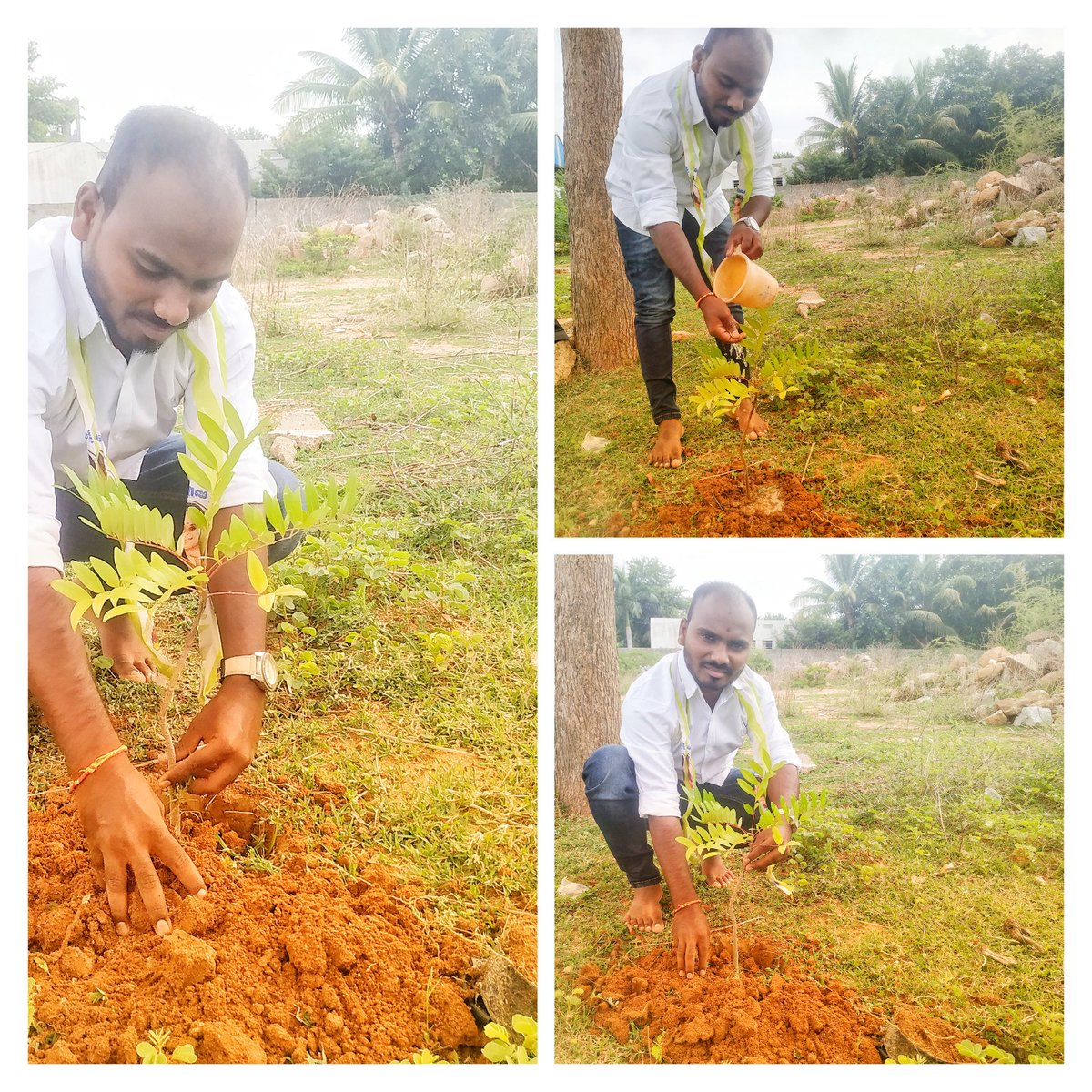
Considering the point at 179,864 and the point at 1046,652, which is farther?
the point at 1046,652

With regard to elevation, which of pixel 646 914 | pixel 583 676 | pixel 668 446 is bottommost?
pixel 646 914

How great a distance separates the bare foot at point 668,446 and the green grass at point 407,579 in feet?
1.00

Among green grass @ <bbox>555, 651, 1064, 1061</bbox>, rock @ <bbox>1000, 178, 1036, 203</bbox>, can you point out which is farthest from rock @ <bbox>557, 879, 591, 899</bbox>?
rock @ <bbox>1000, 178, 1036, 203</bbox>

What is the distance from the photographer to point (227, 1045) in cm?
178

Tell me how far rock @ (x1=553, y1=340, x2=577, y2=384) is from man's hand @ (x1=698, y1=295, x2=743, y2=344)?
1.09 ft

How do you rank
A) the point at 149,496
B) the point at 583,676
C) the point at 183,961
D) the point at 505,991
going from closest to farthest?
the point at 183,961 < the point at 505,991 < the point at 149,496 < the point at 583,676

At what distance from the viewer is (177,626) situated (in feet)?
7.20

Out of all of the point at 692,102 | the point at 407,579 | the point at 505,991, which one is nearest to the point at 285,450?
the point at 407,579

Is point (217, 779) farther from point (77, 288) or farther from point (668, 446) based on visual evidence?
point (668, 446)

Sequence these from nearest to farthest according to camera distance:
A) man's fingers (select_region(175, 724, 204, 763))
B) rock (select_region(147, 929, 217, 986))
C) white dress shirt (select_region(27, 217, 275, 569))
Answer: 1. rock (select_region(147, 929, 217, 986))
2. white dress shirt (select_region(27, 217, 275, 569))
3. man's fingers (select_region(175, 724, 204, 763))

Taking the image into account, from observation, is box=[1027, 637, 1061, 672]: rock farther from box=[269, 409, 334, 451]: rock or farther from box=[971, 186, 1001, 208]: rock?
box=[269, 409, 334, 451]: rock

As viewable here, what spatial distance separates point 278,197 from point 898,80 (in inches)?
57.8

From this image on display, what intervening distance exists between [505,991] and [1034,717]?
1362mm

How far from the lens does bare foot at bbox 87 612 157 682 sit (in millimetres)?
2115
